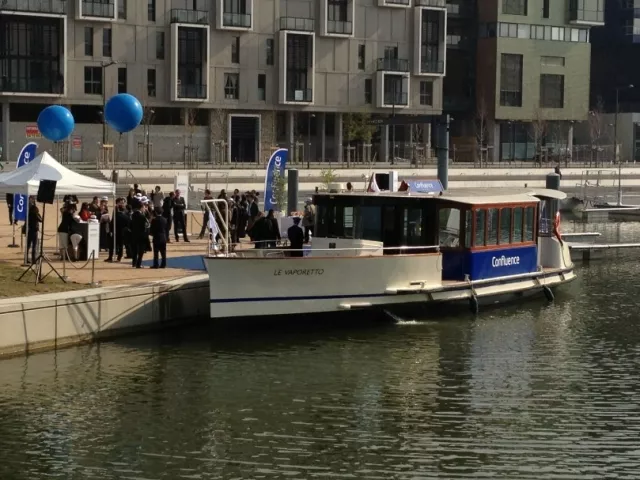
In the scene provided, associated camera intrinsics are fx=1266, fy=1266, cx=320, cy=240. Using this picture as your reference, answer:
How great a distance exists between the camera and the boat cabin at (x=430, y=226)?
29.3 m

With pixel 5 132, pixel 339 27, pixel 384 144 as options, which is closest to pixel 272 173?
pixel 5 132

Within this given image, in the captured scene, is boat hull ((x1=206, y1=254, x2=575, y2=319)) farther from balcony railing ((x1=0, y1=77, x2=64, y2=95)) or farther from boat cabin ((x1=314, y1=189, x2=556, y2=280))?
balcony railing ((x1=0, y1=77, x2=64, y2=95))

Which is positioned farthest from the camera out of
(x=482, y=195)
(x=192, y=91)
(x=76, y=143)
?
(x=192, y=91)

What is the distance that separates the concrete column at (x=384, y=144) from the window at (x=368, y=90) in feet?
14.4

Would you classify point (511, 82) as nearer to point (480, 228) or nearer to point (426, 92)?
point (426, 92)

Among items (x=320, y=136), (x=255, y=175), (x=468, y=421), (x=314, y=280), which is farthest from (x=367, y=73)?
(x=468, y=421)

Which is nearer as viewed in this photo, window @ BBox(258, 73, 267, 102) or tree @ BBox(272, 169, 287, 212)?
tree @ BBox(272, 169, 287, 212)

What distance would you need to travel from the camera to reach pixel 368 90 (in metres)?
104

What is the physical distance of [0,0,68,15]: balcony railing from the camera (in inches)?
3388

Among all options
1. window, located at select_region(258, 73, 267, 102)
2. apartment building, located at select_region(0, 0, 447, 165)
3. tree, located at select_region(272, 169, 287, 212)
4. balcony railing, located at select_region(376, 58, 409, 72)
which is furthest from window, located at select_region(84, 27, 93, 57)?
tree, located at select_region(272, 169, 287, 212)

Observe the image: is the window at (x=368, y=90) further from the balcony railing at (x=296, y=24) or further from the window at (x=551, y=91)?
the window at (x=551, y=91)

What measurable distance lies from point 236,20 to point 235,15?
377 millimetres

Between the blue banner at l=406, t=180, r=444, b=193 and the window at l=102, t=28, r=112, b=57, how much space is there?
63.6m

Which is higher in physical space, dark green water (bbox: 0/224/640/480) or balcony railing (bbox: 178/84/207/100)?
balcony railing (bbox: 178/84/207/100)
